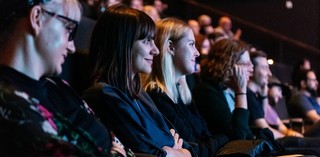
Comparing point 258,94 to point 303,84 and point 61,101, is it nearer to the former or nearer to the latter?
point 303,84

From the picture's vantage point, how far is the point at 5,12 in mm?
1319

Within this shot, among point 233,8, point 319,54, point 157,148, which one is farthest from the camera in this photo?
point 233,8

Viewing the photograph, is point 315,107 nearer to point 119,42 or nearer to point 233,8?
point 119,42

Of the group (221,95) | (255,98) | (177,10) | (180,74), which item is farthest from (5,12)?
(177,10)

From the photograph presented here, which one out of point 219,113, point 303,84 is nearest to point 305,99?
point 303,84

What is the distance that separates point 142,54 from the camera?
6.48 feet

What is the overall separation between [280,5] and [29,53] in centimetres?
667

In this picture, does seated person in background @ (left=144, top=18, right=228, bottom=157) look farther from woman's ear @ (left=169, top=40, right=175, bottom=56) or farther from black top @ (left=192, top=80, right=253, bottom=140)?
black top @ (left=192, top=80, right=253, bottom=140)

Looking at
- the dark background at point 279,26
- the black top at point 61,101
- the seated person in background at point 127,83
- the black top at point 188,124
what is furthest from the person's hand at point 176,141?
the dark background at point 279,26

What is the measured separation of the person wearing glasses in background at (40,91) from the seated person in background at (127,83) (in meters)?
0.35

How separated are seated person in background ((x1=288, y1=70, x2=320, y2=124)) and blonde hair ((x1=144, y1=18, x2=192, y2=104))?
1707 mm

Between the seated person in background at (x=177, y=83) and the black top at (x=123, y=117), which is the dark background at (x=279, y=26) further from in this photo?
the black top at (x=123, y=117)

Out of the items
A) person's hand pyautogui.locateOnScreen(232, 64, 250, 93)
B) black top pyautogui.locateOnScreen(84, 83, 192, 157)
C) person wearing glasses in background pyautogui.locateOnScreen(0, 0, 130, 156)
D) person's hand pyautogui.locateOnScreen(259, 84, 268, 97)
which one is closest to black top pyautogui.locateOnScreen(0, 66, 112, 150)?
person wearing glasses in background pyautogui.locateOnScreen(0, 0, 130, 156)

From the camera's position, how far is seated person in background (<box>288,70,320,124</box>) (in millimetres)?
4143
